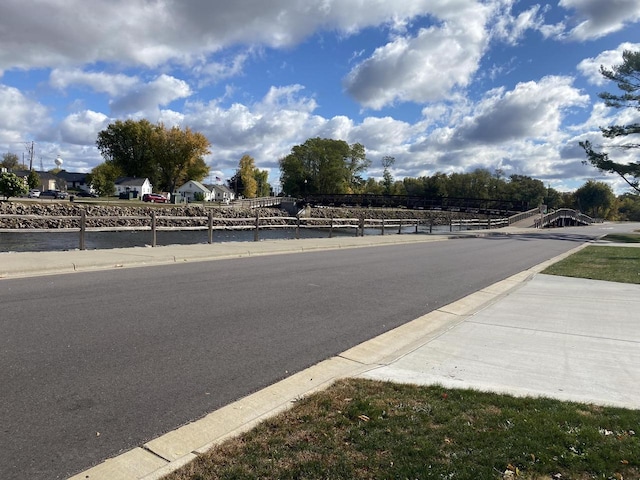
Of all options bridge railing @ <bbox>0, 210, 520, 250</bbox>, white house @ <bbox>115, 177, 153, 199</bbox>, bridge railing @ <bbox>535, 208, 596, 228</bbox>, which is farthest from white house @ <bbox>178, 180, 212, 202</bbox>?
bridge railing @ <bbox>535, 208, 596, 228</bbox>

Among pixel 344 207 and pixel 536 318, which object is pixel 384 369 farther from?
pixel 344 207

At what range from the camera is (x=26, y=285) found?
8.77 m

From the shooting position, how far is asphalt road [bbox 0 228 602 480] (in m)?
3.64

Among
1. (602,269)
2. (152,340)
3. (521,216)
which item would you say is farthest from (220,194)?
(152,340)

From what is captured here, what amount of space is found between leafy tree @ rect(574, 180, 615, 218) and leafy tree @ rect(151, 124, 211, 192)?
109 m

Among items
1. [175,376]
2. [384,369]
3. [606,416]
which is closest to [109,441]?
[175,376]

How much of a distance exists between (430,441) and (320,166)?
12223 cm

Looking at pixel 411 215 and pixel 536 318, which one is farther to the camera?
pixel 411 215

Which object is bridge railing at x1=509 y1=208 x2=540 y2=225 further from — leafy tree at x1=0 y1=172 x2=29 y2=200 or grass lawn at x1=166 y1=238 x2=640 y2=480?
leafy tree at x1=0 y1=172 x2=29 y2=200

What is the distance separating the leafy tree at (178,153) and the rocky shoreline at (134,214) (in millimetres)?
30669

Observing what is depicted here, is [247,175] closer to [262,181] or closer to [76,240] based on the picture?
[262,181]

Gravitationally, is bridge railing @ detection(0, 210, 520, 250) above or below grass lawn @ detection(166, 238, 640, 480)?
above

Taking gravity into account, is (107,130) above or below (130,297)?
above

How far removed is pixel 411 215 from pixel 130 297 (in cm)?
8367
